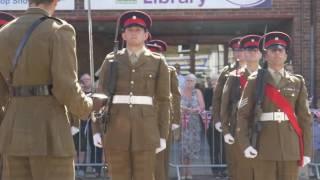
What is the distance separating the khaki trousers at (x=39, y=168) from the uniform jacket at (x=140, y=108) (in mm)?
1598

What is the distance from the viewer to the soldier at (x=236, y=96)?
25.0ft

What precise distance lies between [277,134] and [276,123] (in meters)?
0.10

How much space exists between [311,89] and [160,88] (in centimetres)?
747

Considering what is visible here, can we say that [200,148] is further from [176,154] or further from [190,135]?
[176,154]

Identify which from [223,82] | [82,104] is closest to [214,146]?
[223,82]

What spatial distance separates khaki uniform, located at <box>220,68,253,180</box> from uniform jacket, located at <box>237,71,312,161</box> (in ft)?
4.72

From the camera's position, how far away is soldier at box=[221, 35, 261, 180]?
7.63 meters

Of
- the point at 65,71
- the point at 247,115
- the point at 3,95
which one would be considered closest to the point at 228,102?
the point at 247,115

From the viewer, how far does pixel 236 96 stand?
25.3 feet

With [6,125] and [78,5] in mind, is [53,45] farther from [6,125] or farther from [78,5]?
[78,5]

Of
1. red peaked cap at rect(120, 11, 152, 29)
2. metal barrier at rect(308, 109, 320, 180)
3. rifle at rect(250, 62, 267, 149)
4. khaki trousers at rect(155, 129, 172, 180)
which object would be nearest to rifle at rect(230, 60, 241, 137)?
khaki trousers at rect(155, 129, 172, 180)

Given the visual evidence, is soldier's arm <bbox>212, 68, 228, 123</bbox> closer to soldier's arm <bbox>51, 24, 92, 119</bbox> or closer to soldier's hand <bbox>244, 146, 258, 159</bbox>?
soldier's hand <bbox>244, 146, 258, 159</bbox>

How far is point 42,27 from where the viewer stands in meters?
4.42

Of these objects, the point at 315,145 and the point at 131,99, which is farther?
the point at 315,145
